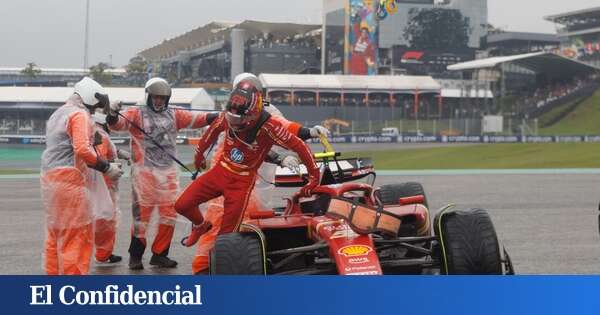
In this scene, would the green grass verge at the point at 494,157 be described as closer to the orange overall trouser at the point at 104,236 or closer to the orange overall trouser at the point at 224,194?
the orange overall trouser at the point at 104,236

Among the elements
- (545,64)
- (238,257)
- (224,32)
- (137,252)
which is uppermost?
(224,32)

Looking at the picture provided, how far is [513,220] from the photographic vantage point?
11.9 m

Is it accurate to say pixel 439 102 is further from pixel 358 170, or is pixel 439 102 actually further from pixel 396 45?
pixel 358 170

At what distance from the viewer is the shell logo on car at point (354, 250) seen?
5625mm

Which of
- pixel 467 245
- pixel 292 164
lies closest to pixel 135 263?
pixel 292 164

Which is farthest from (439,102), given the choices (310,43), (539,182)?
(539,182)

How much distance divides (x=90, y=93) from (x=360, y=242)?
2.90 m

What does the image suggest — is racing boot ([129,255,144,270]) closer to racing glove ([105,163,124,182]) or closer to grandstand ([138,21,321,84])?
racing glove ([105,163,124,182])

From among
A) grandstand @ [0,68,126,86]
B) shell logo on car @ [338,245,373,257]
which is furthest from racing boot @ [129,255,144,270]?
grandstand @ [0,68,126,86]

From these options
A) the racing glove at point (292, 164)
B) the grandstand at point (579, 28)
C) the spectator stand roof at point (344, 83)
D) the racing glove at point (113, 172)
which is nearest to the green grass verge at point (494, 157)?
the racing glove at point (292, 164)

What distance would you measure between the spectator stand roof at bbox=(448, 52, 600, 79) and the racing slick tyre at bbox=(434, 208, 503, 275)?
59385 millimetres

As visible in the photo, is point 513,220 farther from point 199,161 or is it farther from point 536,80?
point 536,80

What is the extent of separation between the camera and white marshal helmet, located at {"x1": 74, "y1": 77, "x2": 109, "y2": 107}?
23.5 feet

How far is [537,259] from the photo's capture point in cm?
834
